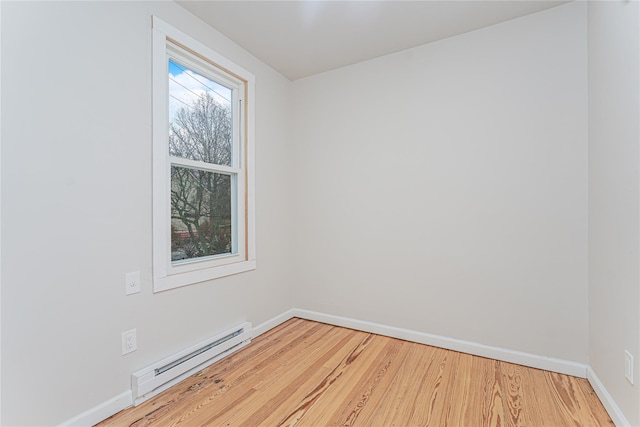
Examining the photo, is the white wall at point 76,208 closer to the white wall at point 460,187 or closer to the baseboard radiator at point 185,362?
the baseboard radiator at point 185,362

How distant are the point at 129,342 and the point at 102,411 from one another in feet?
1.16

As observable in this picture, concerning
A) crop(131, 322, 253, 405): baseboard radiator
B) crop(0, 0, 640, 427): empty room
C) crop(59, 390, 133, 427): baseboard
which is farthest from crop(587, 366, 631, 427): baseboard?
crop(59, 390, 133, 427): baseboard

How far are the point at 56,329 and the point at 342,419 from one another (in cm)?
156

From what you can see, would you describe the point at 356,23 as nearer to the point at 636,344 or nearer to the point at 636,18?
the point at 636,18

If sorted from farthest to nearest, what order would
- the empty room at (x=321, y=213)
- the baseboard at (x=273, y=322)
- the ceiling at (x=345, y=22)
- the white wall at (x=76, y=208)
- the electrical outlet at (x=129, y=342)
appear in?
1. the baseboard at (x=273, y=322)
2. the ceiling at (x=345, y=22)
3. the electrical outlet at (x=129, y=342)
4. the empty room at (x=321, y=213)
5. the white wall at (x=76, y=208)

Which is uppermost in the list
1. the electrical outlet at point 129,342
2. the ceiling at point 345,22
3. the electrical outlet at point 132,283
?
the ceiling at point 345,22

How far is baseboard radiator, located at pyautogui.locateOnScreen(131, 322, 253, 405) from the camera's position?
1780 mm

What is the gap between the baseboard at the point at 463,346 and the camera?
2.06 metres

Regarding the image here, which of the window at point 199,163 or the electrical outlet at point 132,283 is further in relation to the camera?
the window at point 199,163

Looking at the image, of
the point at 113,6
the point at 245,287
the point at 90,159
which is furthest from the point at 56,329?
the point at 113,6

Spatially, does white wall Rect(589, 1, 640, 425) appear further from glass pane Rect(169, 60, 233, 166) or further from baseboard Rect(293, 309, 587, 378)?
glass pane Rect(169, 60, 233, 166)

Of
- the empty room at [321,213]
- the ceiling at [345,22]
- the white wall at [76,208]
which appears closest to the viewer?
the white wall at [76,208]

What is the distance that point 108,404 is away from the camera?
166 cm

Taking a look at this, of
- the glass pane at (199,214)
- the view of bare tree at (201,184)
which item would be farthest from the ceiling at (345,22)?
the glass pane at (199,214)
